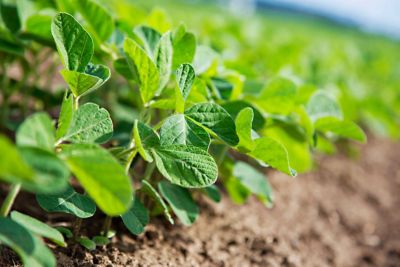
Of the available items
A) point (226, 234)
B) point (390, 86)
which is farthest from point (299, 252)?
point (390, 86)

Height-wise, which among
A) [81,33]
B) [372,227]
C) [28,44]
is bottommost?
[372,227]

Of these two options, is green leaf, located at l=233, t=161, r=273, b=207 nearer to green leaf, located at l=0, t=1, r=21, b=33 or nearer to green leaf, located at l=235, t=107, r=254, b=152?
green leaf, located at l=235, t=107, r=254, b=152

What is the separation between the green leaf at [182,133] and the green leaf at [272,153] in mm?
139

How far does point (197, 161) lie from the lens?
3.57 feet

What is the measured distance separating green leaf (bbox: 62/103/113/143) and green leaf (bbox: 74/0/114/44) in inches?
22.3

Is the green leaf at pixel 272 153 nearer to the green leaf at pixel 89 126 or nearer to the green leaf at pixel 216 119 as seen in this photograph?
the green leaf at pixel 216 119

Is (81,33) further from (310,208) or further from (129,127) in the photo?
(310,208)

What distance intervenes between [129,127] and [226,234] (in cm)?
47

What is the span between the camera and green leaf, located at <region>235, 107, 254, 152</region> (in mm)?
1160

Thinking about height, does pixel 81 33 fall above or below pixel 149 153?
above

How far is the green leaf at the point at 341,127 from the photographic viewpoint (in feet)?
4.76

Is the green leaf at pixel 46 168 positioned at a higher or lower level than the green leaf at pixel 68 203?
higher

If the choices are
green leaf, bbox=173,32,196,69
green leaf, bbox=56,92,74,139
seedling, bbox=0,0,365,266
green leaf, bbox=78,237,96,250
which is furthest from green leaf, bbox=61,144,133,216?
green leaf, bbox=173,32,196,69

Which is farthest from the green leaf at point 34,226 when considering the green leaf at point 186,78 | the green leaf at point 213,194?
the green leaf at point 213,194
